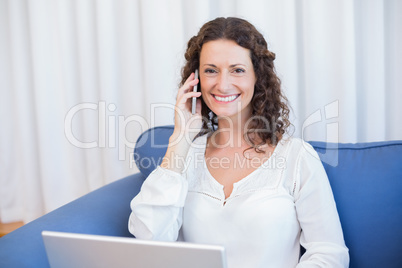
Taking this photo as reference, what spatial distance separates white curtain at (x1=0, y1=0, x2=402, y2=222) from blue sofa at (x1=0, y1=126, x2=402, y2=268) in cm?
49

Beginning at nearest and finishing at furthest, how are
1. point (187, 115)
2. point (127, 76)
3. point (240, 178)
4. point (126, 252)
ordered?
point (126, 252) → point (240, 178) → point (187, 115) → point (127, 76)

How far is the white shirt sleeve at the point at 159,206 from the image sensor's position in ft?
4.00

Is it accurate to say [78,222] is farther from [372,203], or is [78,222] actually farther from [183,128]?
[372,203]

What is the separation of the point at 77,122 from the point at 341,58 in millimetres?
1432

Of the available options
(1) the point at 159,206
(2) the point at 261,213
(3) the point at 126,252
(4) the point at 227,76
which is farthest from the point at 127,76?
(3) the point at 126,252

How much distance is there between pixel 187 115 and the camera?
56.2 inches

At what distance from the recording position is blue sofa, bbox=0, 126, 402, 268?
1.15 m

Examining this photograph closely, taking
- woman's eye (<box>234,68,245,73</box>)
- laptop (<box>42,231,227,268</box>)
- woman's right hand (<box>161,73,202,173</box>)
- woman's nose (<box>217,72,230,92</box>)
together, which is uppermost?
woman's eye (<box>234,68,245,73</box>)

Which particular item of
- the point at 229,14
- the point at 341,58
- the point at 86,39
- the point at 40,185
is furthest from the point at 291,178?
the point at 40,185

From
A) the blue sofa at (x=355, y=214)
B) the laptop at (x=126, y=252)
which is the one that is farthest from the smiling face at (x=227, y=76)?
the laptop at (x=126, y=252)

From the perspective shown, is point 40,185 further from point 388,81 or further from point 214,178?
point 388,81

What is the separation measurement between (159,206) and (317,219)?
0.46 metres

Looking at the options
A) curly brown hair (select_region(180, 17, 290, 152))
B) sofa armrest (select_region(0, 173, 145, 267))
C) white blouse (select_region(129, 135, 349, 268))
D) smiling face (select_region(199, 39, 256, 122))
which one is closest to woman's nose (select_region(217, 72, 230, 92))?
smiling face (select_region(199, 39, 256, 122))

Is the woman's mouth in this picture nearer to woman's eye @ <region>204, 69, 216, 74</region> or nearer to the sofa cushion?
woman's eye @ <region>204, 69, 216, 74</region>
